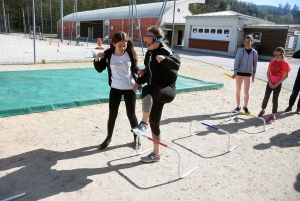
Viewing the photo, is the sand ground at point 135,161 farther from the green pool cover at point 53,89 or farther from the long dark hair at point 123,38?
the long dark hair at point 123,38

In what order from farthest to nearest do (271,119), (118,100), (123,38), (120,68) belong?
1. (271,119)
2. (118,100)
3. (120,68)
4. (123,38)

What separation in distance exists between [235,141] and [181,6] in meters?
30.1

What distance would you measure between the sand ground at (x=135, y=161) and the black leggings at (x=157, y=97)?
69 cm

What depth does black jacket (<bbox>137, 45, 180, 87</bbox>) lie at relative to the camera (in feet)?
9.93

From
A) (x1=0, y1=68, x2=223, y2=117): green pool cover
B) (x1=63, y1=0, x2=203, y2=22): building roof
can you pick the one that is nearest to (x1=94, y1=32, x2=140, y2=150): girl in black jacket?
(x1=0, y1=68, x2=223, y2=117): green pool cover

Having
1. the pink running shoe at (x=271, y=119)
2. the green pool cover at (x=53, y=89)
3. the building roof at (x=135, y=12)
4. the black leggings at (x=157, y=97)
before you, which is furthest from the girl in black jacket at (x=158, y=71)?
the building roof at (x=135, y=12)

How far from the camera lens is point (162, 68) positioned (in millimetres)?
3076

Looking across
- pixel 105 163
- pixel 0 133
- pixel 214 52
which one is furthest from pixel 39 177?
pixel 214 52

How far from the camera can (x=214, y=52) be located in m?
24.6

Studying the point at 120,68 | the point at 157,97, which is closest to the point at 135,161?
the point at 157,97

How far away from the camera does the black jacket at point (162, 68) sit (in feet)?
9.93

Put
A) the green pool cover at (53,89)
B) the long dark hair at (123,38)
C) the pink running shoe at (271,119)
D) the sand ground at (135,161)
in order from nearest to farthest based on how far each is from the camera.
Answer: the sand ground at (135,161) < the long dark hair at (123,38) < the green pool cover at (53,89) < the pink running shoe at (271,119)

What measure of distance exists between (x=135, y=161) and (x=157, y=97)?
44.7 inches

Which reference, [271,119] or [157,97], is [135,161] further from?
[271,119]
